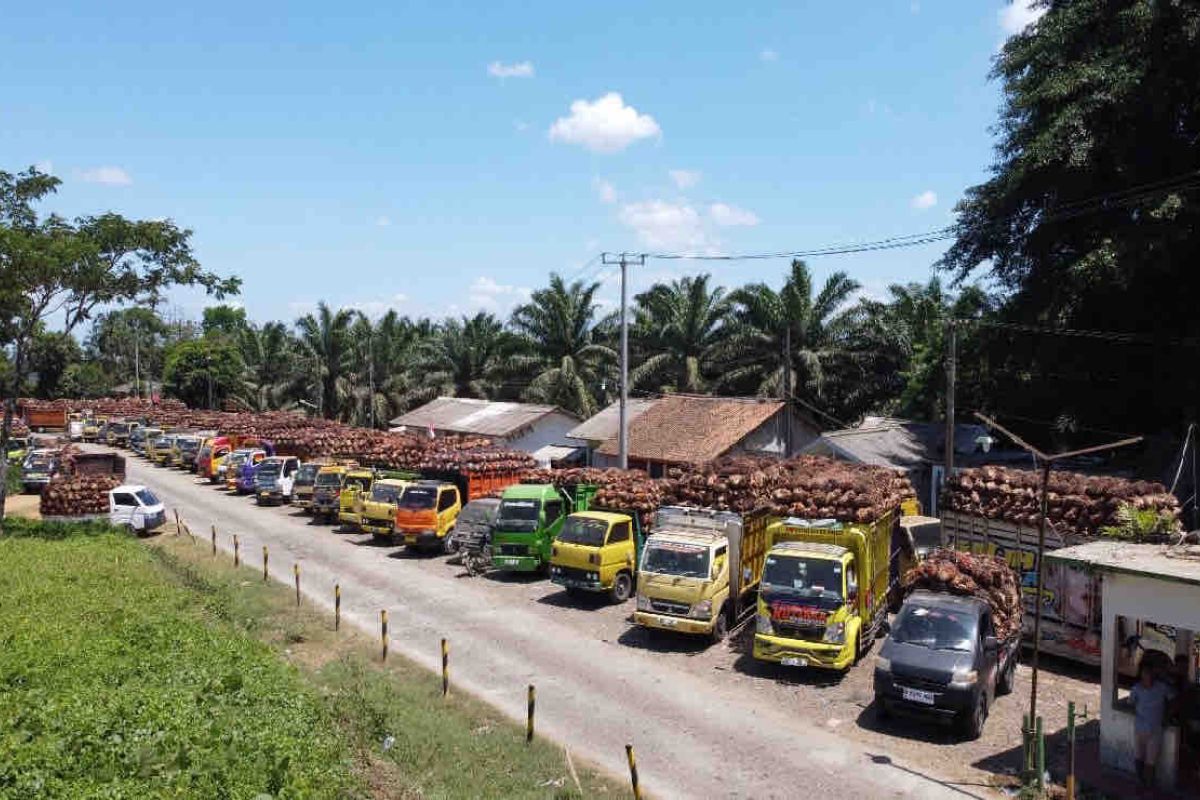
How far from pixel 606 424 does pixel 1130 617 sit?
2933 centimetres

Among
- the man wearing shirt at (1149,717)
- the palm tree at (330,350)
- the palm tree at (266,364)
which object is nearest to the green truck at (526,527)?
the man wearing shirt at (1149,717)

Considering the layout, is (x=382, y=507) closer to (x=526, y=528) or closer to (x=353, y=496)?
(x=353, y=496)

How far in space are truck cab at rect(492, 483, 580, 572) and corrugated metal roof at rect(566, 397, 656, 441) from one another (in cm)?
1434

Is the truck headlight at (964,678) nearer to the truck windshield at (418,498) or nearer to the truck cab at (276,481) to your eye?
the truck windshield at (418,498)

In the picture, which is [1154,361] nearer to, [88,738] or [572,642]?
[572,642]

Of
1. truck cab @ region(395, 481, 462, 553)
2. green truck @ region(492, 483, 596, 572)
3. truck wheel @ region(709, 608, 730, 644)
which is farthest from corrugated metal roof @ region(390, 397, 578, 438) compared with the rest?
truck wheel @ region(709, 608, 730, 644)

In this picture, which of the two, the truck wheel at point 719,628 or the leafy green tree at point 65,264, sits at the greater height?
the leafy green tree at point 65,264

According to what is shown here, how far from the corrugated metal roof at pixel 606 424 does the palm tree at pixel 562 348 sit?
6373 millimetres

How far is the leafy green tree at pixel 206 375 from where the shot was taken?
8350 centimetres

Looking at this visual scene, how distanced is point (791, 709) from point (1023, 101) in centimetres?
2309

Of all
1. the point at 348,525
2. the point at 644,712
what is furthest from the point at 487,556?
the point at 644,712

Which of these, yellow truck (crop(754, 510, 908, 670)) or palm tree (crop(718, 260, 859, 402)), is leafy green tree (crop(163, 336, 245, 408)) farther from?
yellow truck (crop(754, 510, 908, 670))

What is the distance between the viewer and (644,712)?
14273 mm

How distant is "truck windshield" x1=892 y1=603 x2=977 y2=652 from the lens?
13602mm
